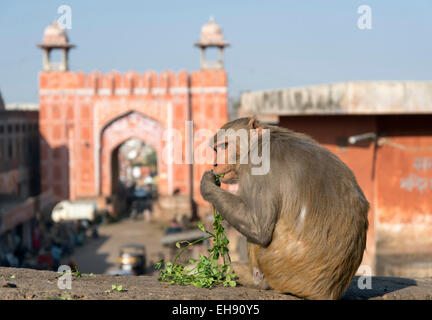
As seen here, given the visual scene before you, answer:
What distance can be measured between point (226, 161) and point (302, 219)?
1.55 feet

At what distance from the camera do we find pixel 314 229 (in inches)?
93.4

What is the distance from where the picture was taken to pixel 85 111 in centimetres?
2192

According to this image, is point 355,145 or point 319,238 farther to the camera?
point 355,145

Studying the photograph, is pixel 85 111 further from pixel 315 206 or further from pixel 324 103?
pixel 315 206

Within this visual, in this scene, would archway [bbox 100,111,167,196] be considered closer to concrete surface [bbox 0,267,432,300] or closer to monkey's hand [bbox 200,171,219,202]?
concrete surface [bbox 0,267,432,300]

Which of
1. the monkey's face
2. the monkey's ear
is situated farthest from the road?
the monkey's ear

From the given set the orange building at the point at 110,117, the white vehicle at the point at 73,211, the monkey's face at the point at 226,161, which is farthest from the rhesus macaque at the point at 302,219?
the orange building at the point at 110,117

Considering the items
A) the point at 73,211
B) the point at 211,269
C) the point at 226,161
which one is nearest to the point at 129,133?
the point at 73,211

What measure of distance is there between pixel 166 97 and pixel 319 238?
1961 cm

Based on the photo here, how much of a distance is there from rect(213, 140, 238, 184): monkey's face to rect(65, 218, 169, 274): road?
11349mm

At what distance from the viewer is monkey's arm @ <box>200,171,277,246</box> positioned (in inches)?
94.1

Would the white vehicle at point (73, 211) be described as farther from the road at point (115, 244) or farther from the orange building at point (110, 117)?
the orange building at point (110, 117)
